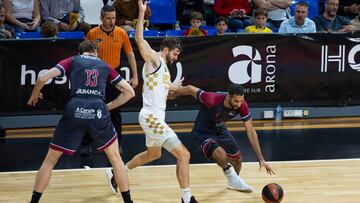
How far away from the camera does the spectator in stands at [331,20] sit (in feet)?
49.0

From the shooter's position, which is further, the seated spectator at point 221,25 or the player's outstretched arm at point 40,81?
the seated spectator at point 221,25

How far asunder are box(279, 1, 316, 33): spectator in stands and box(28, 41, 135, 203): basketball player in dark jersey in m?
6.00

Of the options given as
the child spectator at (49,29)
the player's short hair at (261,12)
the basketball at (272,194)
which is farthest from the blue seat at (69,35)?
the basketball at (272,194)

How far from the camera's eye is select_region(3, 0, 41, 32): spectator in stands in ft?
46.1

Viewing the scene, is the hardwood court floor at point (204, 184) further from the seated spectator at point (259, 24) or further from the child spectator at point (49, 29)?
the seated spectator at point (259, 24)

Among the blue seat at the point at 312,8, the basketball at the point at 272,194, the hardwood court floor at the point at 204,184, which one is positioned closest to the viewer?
the basketball at the point at 272,194

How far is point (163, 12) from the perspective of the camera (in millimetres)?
15570

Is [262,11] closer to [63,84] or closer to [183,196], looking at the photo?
[63,84]

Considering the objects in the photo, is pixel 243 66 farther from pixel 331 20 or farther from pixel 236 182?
pixel 236 182

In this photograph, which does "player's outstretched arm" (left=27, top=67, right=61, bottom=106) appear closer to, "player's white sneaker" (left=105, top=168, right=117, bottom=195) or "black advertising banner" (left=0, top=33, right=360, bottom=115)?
"player's white sneaker" (left=105, top=168, right=117, bottom=195)

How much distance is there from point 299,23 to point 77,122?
664 centimetres

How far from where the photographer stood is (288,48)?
45.9ft

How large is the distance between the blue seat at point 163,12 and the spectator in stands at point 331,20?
2.68 m

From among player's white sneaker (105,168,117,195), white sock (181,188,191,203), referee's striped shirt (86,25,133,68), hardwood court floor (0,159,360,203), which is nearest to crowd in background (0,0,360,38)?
referee's striped shirt (86,25,133,68)
